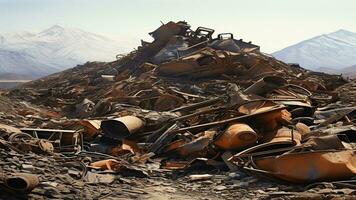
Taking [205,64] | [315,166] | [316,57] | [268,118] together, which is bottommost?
[315,166]

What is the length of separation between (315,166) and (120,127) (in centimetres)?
420

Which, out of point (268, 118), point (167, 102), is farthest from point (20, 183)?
point (167, 102)

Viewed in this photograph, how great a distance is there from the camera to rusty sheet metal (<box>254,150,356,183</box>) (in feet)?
19.1

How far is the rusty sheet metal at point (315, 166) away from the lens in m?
5.82

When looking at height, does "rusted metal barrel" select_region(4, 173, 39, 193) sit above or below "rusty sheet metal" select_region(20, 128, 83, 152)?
below

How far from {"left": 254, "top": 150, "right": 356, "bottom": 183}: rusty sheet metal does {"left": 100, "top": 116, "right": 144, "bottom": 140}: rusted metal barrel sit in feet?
11.2

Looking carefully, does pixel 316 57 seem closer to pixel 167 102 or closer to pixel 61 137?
pixel 167 102

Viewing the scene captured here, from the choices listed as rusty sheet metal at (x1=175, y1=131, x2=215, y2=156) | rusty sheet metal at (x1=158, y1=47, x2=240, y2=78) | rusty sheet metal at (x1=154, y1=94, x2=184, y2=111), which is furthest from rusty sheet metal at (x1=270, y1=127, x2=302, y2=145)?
rusty sheet metal at (x1=158, y1=47, x2=240, y2=78)

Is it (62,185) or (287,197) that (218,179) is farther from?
(62,185)

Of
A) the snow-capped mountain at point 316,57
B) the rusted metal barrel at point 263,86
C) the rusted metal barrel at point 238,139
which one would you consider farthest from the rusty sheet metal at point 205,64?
the snow-capped mountain at point 316,57

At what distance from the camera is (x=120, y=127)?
8.88 metres

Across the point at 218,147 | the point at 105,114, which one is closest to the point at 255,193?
the point at 218,147

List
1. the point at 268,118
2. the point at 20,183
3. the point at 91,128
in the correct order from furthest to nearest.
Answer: the point at 91,128
the point at 268,118
the point at 20,183

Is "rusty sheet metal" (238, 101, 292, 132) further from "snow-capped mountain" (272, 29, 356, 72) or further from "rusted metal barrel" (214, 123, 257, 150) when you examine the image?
"snow-capped mountain" (272, 29, 356, 72)
